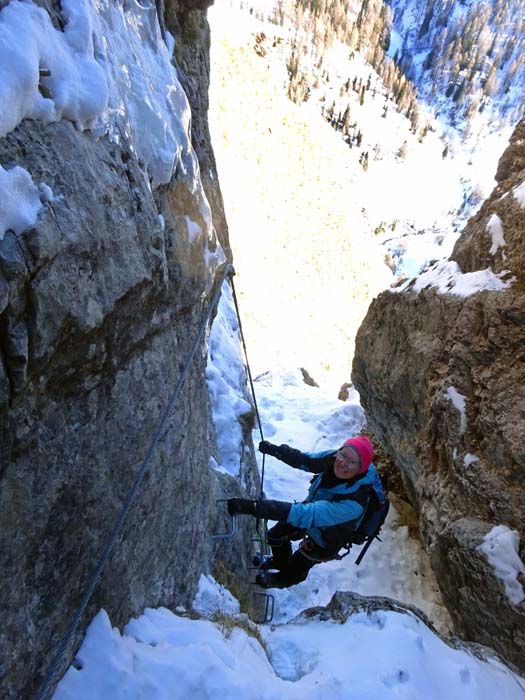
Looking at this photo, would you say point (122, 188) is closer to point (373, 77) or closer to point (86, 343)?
point (86, 343)

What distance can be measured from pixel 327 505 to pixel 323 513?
3.2 inches

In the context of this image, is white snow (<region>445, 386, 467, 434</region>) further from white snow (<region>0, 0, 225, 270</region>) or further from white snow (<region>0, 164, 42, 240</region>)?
white snow (<region>0, 164, 42, 240</region>)

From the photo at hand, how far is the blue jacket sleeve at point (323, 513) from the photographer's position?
12.7 feet

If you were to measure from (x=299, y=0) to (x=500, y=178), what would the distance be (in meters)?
122

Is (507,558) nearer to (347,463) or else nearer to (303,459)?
(347,463)

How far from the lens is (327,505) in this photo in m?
4.05

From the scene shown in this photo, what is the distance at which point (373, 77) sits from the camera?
11119cm

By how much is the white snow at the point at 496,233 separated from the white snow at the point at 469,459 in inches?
117

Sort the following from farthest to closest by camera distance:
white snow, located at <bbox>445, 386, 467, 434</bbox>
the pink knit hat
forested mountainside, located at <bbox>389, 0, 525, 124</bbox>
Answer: forested mountainside, located at <bbox>389, 0, 525, 124</bbox> → white snow, located at <bbox>445, 386, 467, 434</bbox> → the pink knit hat

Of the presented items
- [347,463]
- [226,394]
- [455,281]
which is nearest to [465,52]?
[455,281]

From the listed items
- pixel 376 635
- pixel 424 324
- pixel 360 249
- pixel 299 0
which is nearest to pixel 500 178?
pixel 424 324

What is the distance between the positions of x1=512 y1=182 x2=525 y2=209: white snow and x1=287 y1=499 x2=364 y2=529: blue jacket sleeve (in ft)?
16.3

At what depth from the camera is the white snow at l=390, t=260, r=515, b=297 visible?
6.10 meters

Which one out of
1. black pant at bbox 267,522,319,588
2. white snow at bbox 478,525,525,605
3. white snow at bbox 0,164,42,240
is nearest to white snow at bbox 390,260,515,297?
white snow at bbox 478,525,525,605
